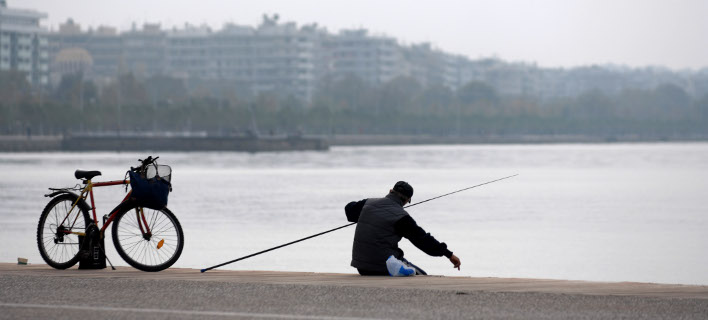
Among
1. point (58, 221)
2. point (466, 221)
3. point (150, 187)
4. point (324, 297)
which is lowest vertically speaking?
point (466, 221)

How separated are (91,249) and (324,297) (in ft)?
9.70

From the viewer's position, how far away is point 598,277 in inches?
892

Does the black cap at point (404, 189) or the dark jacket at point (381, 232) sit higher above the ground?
the black cap at point (404, 189)

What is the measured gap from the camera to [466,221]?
3756 centimetres

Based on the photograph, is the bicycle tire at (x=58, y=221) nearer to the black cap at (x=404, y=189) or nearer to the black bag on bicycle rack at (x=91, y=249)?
the black bag on bicycle rack at (x=91, y=249)

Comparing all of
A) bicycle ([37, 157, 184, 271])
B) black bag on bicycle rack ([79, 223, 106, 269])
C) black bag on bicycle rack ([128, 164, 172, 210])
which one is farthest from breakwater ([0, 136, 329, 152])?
black bag on bicycle rack ([128, 164, 172, 210])

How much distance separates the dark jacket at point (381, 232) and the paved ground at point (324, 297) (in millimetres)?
256

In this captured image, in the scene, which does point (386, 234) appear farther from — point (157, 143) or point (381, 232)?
point (157, 143)

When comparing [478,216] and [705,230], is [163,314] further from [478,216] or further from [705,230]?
[478,216]

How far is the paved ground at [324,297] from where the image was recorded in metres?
8.45

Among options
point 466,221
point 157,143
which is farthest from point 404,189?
point 157,143

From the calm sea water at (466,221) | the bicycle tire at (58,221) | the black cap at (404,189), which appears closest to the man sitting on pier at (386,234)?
the black cap at (404,189)

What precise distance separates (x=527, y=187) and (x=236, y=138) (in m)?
83.9

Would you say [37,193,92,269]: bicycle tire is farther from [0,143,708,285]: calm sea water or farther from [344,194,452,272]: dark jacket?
[0,143,708,285]: calm sea water
